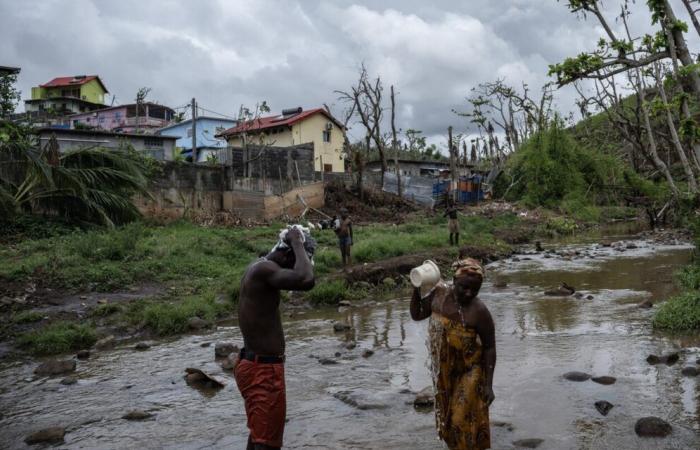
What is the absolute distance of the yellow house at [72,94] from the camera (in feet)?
190

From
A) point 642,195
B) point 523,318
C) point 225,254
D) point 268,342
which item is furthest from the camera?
point 642,195

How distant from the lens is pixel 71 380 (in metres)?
7.46

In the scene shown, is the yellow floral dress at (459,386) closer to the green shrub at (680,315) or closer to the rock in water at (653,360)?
the rock in water at (653,360)

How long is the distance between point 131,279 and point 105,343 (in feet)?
10.7

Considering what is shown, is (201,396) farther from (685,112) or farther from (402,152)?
(402,152)

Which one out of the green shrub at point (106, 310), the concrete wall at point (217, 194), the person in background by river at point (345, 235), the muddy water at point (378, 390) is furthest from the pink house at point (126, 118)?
the muddy water at point (378, 390)

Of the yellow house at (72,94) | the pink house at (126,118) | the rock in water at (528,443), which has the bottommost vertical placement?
the rock in water at (528,443)

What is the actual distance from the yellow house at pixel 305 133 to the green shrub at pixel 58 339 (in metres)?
31.5

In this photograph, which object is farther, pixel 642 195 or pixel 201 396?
pixel 642 195

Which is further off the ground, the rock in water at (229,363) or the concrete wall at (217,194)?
the concrete wall at (217,194)

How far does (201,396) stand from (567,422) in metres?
3.76

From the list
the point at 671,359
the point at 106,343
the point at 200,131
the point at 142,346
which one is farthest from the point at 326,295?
the point at 200,131

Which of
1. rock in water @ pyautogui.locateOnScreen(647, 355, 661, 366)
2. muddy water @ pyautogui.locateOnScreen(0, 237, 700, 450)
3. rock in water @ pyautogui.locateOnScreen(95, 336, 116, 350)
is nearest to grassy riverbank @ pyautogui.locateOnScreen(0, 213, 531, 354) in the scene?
rock in water @ pyautogui.locateOnScreen(95, 336, 116, 350)

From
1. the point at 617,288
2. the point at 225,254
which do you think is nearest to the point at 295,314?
the point at 225,254
